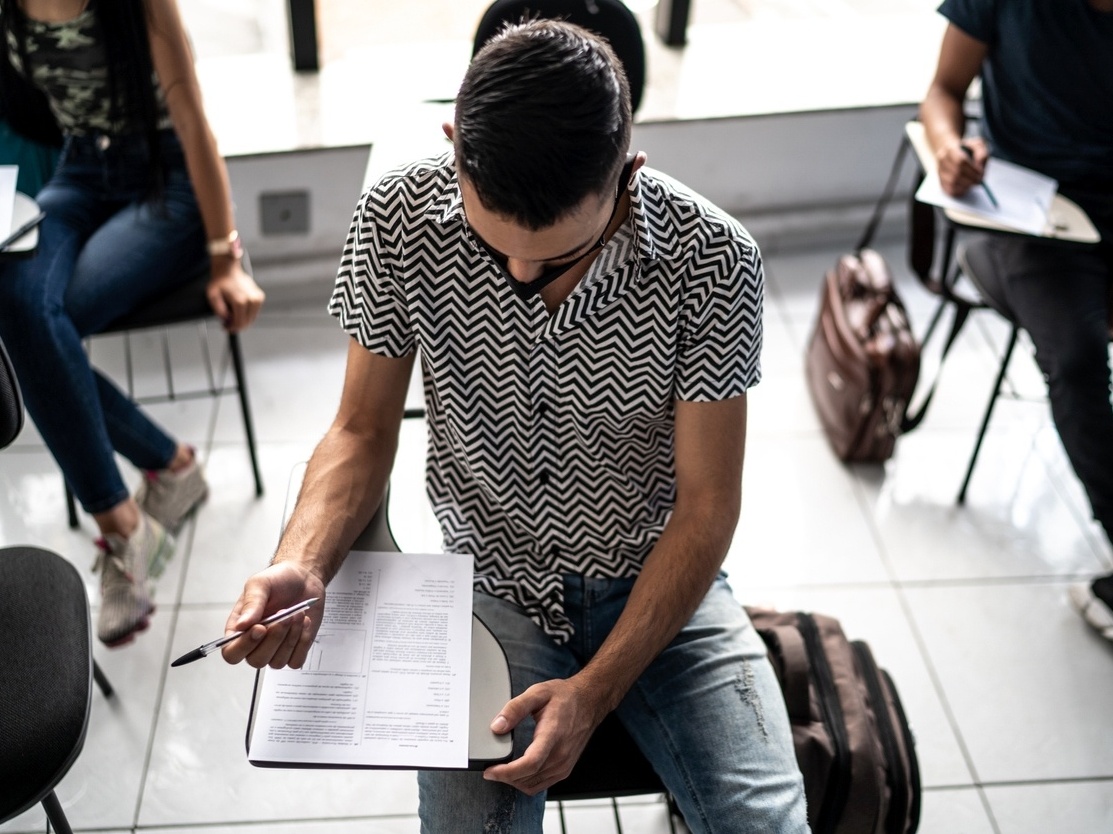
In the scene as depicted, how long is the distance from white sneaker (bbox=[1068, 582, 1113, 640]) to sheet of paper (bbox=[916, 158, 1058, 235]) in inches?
30.8

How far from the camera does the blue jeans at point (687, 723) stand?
1.20m

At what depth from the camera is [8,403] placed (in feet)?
4.59

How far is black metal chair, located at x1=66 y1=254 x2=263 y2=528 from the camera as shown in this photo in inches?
74.4

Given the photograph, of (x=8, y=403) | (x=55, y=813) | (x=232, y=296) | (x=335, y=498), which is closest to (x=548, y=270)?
(x=335, y=498)

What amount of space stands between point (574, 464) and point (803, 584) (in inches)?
39.6

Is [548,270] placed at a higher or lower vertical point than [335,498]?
higher

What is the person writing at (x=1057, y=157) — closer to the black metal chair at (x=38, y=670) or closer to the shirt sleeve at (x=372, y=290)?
the shirt sleeve at (x=372, y=290)

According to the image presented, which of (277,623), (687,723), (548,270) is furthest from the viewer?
(687,723)

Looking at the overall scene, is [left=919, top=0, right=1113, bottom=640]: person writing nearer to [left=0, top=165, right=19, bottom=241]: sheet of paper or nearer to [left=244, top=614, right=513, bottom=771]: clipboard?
[left=244, top=614, right=513, bottom=771]: clipboard

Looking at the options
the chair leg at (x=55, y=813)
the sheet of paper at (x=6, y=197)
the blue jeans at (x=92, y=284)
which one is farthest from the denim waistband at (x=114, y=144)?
the chair leg at (x=55, y=813)

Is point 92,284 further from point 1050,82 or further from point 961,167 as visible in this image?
point 1050,82

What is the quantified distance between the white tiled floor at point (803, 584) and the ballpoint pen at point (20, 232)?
636mm

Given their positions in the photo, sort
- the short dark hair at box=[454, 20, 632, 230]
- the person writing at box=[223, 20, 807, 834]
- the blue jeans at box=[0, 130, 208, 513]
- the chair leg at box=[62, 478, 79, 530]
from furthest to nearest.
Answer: the chair leg at box=[62, 478, 79, 530] < the blue jeans at box=[0, 130, 208, 513] < the person writing at box=[223, 20, 807, 834] < the short dark hair at box=[454, 20, 632, 230]

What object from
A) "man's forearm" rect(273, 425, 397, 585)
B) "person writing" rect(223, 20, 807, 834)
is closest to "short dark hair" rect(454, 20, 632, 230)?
"person writing" rect(223, 20, 807, 834)
